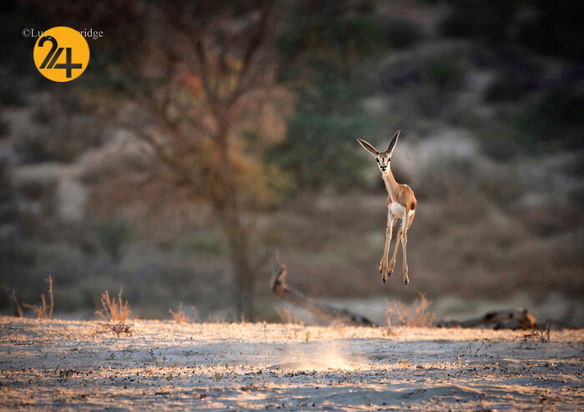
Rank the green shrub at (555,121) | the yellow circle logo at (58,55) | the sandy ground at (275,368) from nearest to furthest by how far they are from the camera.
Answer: the sandy ground at (275,368) → the yellow circle logo at (58,55) → the green shrub at (555,121)

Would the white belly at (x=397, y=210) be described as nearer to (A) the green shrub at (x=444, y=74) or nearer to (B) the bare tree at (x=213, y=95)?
(B) the bare tree at (x=213, y=95)

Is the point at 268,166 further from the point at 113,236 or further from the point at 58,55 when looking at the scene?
the point at 58,55

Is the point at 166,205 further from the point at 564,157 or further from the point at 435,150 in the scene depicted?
the point at 564,157

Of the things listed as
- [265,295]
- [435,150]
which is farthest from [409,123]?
[265,295]

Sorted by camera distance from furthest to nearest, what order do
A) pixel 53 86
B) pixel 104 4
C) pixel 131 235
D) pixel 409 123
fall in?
1. pixel 409 123
2. pixel 53 86
3. pixel 131 235
4. pixel 104 4

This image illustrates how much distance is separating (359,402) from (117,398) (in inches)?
80.0

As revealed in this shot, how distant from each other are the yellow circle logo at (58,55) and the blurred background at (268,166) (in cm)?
186

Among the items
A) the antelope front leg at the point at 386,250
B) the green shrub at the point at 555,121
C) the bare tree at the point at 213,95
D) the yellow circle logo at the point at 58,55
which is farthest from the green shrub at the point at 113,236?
the antelope front leg at the point at 386,250

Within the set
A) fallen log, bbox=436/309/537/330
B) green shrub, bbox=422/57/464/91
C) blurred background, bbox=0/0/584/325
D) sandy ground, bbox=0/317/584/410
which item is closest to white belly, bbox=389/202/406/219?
sandy ground, bbox=0/317/584/410

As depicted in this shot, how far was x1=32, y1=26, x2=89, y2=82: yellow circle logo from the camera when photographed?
13.3m

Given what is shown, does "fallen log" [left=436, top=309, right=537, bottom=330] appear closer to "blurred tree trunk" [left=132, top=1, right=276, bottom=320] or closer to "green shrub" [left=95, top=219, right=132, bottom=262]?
"blurred tree trunk" [left=132, top=1, right=276, bottom=320]

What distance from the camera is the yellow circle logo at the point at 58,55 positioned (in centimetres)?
1330

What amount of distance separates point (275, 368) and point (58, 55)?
9919mm

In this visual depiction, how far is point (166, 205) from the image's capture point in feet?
59.8
